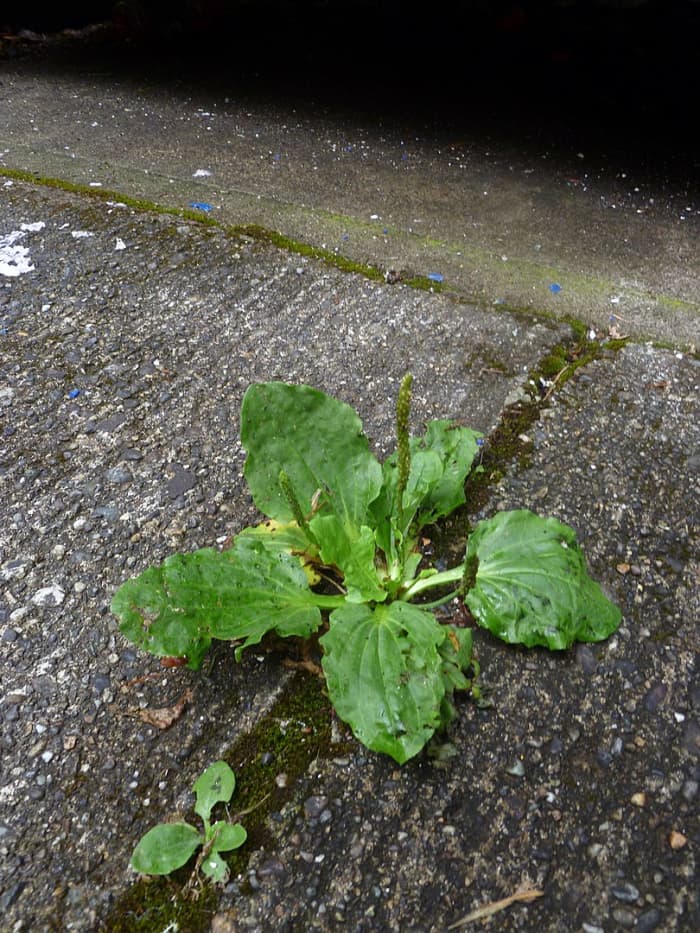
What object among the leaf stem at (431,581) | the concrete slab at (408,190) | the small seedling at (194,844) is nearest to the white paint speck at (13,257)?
the concrete slab at (408,190)

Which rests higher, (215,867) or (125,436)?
(125,436)

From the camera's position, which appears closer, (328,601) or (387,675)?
(387,675)

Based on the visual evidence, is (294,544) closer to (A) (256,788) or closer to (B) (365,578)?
(B) (365,578)

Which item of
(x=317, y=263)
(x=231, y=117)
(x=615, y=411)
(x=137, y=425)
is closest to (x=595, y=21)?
(x=231, y=117)

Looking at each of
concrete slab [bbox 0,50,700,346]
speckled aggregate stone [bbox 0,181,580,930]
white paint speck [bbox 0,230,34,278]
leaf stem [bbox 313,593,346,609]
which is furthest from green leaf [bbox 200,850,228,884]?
white paint speck [bbox 0,230,34,278]

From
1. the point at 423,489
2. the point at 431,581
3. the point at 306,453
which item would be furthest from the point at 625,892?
the point at 306,453

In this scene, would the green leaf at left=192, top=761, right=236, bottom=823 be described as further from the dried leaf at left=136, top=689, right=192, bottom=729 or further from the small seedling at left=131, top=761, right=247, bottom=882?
the dried leaf at left=136, top=689, right=192, bottom=729

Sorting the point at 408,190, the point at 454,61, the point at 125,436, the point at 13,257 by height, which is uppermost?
the point at 454,61
